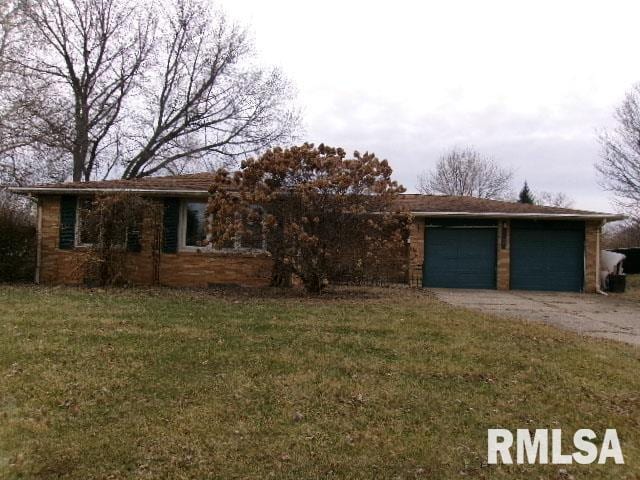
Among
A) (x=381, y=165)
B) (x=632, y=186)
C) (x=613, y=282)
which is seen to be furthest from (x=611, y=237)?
(x=381, y=165)

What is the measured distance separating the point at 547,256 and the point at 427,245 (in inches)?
143

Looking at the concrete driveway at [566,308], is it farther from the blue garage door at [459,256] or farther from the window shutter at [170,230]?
the window shutter at [170,230]

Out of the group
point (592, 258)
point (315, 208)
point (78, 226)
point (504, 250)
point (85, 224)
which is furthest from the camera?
point (504, 250)

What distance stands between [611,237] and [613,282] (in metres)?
25.6

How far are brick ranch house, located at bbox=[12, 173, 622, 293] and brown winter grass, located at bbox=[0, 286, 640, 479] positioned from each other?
6.17 meters

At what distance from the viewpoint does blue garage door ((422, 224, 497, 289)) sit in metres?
16.0

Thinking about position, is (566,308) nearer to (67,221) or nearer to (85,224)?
(85,224)

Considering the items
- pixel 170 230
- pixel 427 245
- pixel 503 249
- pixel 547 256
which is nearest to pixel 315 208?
pixel 170 230

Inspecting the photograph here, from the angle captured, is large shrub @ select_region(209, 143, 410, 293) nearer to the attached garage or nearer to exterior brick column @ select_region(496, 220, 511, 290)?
the attached garage

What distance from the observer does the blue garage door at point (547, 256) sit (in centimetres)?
1571

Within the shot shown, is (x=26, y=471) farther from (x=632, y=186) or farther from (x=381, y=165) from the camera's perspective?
(x=632, y=186)

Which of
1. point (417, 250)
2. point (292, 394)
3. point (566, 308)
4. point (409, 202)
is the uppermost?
point (409, 202)

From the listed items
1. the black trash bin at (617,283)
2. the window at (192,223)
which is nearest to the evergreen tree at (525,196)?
the black trash bin at (617,283)

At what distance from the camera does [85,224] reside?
12.6 meters
